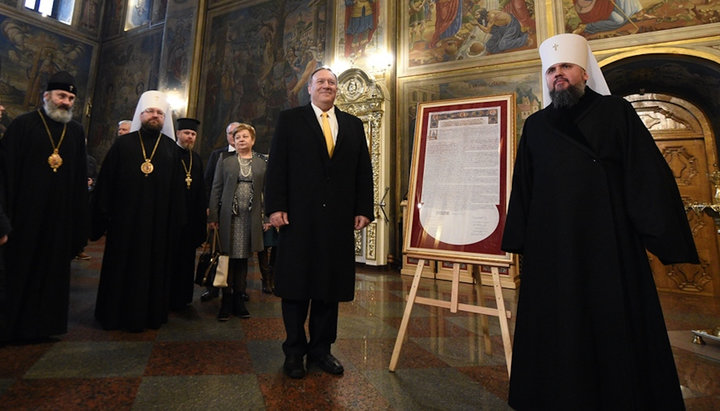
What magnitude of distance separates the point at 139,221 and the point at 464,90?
654 cm

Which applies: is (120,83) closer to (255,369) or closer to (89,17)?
(89,17)

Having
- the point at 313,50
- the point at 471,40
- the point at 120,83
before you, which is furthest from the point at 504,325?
the point at 120,83

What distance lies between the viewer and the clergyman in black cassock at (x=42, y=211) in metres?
2.50

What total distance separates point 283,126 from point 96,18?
18513 mm

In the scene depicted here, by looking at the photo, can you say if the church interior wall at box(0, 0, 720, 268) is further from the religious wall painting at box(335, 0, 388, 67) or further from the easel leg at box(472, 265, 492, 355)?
the easel leg at box(472, 265, 492, 355)

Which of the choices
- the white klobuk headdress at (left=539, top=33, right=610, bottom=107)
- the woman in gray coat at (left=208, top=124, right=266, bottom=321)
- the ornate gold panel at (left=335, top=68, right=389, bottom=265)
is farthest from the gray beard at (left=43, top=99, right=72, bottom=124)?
the ornate gold panel at (left=335, top=68, right=389, bottom=265)

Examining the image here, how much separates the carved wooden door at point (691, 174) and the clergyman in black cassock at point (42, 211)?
27.1ft

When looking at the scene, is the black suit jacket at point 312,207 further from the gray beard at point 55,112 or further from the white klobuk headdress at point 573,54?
the gray beard at point 55,112

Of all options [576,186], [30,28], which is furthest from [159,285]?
[30,28]

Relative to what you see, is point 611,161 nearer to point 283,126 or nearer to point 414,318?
point 283,126

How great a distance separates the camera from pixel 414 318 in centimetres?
363

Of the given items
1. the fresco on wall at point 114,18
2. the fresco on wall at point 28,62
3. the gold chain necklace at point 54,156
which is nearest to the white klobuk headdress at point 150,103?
the gold chain necklace at point 54,156

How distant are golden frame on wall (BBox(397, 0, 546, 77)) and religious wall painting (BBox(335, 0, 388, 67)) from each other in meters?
0.49

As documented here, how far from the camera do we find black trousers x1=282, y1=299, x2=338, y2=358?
7.18 ft
